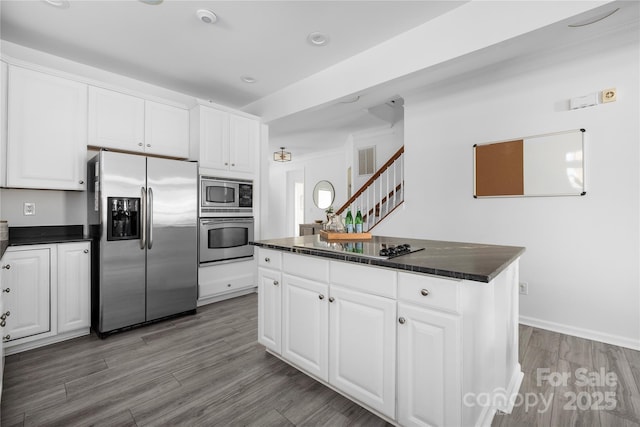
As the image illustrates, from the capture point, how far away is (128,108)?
3.16m

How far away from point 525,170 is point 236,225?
131 inches

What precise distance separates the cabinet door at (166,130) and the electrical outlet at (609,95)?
4218 millimetres

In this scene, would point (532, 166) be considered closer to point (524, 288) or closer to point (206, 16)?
point (524, 288)

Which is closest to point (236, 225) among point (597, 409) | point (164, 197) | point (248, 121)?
point (164, 197)

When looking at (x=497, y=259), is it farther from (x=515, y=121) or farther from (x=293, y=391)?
(x=515, y=121)

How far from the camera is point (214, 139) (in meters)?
3.68

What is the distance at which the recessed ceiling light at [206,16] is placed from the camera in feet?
7.71

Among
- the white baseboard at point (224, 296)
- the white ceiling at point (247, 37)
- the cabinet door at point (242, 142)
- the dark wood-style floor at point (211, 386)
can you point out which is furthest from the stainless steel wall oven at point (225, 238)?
the white ceiling at point (247, 37)

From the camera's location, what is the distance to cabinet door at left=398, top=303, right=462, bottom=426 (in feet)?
4.35

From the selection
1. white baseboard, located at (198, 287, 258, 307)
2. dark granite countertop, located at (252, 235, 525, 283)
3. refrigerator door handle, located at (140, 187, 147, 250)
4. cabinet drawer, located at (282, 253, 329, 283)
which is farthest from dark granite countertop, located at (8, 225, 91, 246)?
dark granite countertop, located at (252, 235, 525, 283)

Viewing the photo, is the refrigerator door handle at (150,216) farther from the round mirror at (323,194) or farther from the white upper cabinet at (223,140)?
the round mirror at (323,194)

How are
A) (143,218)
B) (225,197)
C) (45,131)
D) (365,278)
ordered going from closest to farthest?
(365,278), (45,131), (143,218), (225,197)

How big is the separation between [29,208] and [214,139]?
1910 mm

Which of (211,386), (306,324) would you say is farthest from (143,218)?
(306,324)
